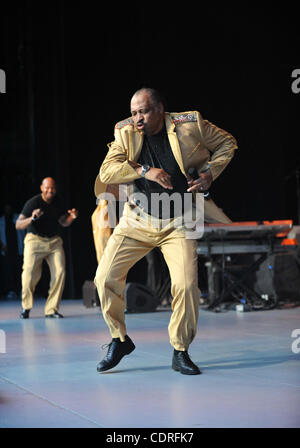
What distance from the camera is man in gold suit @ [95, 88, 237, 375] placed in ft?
13.4

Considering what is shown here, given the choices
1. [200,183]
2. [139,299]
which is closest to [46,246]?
[139,299]

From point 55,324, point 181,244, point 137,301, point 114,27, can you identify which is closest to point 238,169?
point 114,27

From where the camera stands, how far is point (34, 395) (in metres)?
3.50

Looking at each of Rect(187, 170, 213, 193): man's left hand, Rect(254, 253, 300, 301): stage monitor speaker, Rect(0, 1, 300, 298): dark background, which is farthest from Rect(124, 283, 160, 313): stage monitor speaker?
Rect(187, 170, 213, 193): man's left hand

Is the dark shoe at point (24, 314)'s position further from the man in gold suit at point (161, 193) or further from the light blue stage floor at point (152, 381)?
the man in gold suit at point (161, 193)

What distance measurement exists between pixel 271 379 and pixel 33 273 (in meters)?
5.27

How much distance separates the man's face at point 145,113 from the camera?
4070 millimetres

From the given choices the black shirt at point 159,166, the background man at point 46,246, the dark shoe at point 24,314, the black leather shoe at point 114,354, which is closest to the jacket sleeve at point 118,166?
the black shirt at point 159,166

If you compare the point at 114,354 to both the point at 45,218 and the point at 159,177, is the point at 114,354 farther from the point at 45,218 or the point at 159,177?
the point at 45,218

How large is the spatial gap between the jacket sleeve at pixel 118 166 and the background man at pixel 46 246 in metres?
4.37

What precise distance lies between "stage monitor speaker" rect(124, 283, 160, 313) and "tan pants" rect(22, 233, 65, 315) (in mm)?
897

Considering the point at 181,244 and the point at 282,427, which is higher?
the point at 181,244

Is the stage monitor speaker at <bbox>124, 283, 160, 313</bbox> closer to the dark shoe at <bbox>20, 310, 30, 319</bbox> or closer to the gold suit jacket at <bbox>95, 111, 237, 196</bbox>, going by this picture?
→ the dark shoe at <bbox>20, 310, 30, 319</bbox>
